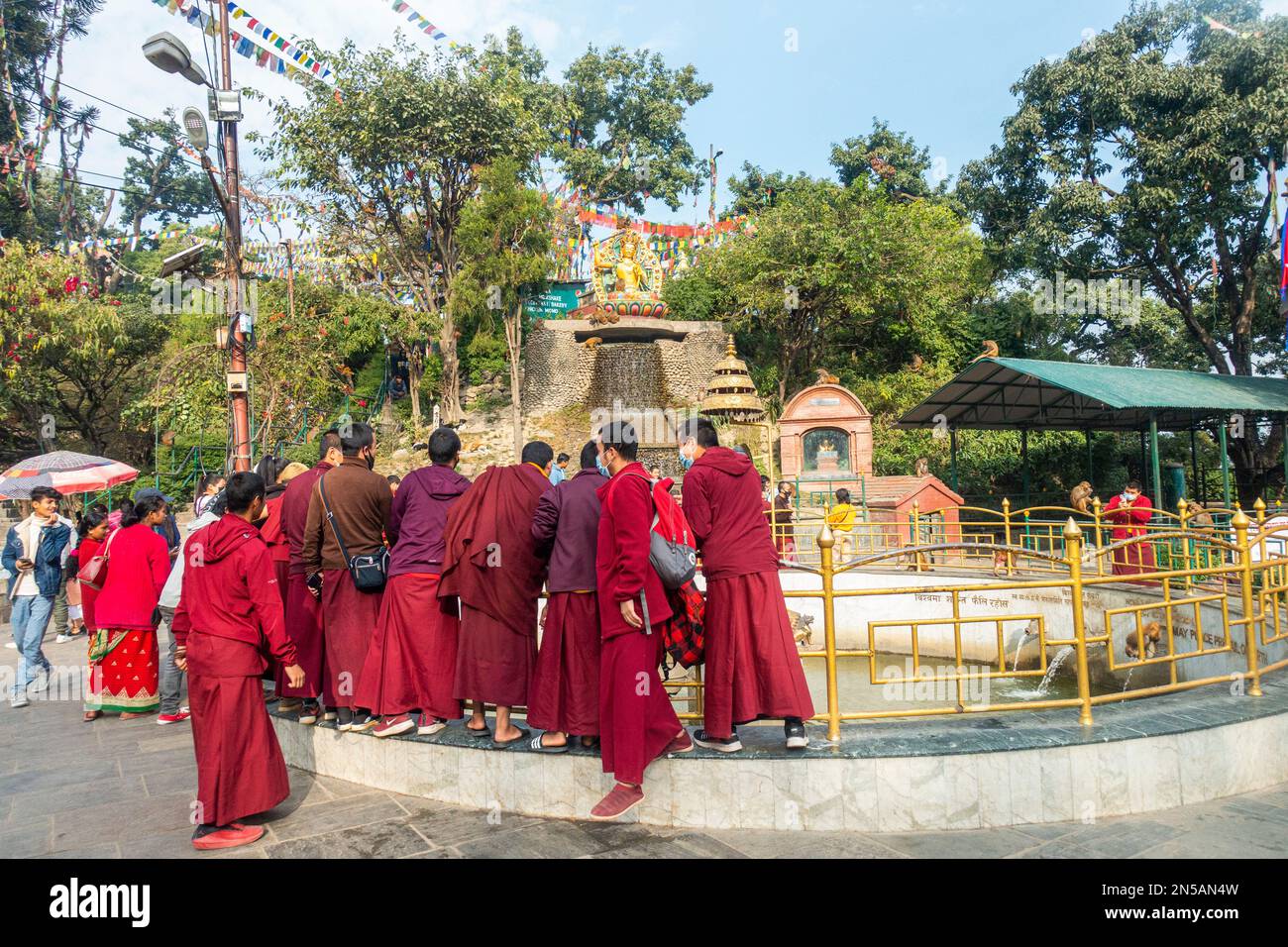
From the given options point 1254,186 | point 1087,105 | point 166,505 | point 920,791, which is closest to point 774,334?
point 1087,105

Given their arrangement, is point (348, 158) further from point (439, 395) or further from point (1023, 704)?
point (1023, 704)

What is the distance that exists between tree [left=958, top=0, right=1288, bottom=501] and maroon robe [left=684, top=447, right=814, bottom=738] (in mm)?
19243

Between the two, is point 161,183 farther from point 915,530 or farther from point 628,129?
point 915,530

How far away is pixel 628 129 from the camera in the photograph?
34.0 meters

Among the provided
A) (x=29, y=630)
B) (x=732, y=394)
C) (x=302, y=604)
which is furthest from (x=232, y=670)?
(x=732, y=394)

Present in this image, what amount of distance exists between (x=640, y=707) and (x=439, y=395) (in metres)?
22.0

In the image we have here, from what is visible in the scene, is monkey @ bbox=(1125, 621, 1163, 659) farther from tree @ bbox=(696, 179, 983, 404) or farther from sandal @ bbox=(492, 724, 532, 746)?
tree @ bbox=(696, 179, 983, 404)

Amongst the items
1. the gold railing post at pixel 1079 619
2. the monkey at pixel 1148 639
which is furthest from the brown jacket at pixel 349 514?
the monkey at pixel 1148 639

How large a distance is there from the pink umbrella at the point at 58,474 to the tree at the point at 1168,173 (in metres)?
20.5

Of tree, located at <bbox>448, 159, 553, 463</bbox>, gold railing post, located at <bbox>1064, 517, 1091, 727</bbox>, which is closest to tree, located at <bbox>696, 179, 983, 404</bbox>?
tree, located at <bbox>448, 159, 553, 463</bbox>

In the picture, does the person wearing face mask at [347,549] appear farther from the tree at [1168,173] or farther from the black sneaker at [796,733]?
the tree at [1168,173]

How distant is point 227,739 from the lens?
12.4 feet

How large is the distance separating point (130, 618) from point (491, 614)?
3.82 meters

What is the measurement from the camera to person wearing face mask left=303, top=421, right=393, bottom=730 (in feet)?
15.1
